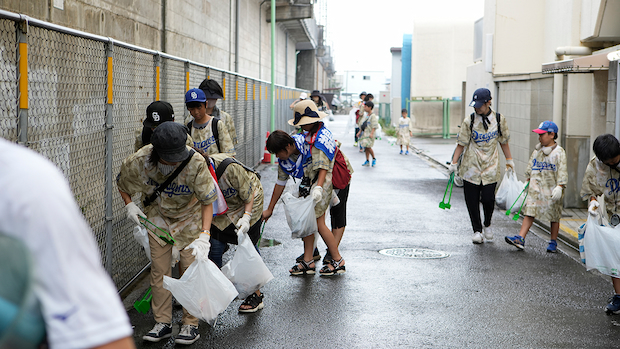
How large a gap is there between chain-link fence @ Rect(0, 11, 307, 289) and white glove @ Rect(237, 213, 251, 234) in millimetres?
1320

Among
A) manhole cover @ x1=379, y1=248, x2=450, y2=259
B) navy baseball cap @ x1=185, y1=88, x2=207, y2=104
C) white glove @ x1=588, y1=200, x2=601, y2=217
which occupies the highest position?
navy baseball cap @ x1=185, y1=88, x2=207, y2=104

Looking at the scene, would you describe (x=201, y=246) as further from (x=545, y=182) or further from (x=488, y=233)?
(x=488, y=233)

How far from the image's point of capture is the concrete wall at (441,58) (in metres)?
35.8

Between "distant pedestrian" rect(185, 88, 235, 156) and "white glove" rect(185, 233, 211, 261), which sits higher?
"distant pedestrian" rect(185, 88, 235, 156)

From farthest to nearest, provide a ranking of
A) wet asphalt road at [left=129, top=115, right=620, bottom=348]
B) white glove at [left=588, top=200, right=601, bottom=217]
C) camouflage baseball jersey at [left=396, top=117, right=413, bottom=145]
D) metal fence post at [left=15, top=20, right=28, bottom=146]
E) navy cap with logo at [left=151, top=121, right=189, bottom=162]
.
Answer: camouflage baseball jersey at [left=396, top=117, right=413, bottom=145]
white glove at [left=588, top=200, right=601, bottom=217]
wet asphalt road at [left=129, top=115, right=620, bottom=348]
navy cap with logo at [left=151, top=121, right=189, bottom=162]
metal fence post at [left=15, top=20, right=28, bottom=146]

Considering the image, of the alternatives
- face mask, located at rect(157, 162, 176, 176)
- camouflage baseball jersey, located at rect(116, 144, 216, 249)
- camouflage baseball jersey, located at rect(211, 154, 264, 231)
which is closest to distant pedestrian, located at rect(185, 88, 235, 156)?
camouflage baseball jersey, located at rect(211, 154, 264, 231)

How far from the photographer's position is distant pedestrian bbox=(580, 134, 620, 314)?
549cm

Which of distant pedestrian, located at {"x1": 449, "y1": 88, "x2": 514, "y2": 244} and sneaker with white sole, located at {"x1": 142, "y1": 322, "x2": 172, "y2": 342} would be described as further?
distant pedestrian, located at {"x1": 449, "y1": 88, "x2": 514, "y2": 244}

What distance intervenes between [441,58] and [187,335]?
3322 cm

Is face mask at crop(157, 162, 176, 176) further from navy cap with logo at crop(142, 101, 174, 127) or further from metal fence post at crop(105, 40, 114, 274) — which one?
metal fence post at crop(105, 40, 114, 274)

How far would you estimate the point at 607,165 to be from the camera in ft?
18.5

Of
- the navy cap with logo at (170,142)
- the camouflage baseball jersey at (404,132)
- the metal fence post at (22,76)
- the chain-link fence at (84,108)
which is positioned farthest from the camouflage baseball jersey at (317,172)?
the camouflage baseball jersey at (404,132)

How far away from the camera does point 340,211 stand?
6852 millimetres

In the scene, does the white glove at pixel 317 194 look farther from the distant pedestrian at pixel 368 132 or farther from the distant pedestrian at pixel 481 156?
the distant pedestrian at pixel 368 132
